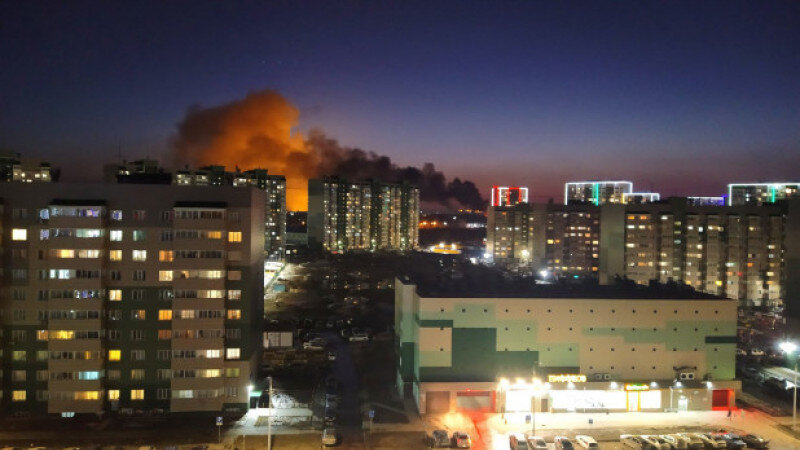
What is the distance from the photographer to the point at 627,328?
30.4 m

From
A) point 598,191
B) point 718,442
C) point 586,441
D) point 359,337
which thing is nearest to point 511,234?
point 598,191

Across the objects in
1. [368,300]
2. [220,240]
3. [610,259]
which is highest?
[220,240]

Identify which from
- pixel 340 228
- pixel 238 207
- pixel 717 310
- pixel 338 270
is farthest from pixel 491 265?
pixel 238 207

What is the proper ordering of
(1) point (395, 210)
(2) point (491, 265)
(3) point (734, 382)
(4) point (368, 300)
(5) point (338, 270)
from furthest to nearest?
(1) point (395, 210), (2) point (491, 265), (5) point (338, 270), (4) point (368, 300), (3) point (734, 382)

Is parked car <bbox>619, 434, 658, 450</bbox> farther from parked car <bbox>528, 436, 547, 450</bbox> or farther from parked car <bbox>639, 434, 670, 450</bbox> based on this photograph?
parked car <bbox>528, 436, 547, 450</bbox>

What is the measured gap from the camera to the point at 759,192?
106312 mm

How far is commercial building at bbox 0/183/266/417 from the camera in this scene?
1046 inches

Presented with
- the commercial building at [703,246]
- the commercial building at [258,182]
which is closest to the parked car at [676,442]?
the commercial building at [258,182]

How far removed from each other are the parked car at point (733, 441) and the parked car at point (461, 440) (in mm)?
12111

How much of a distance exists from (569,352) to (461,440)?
8.92m

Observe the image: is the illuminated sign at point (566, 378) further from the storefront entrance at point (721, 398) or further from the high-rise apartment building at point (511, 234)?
the high-rise apartment building at point (511, 234)

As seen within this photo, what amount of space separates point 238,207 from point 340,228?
102 meters

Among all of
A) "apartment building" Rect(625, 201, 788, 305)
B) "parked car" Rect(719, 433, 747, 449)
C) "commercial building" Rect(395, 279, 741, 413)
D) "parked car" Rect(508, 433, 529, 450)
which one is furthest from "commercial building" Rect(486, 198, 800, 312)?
"parked car" Rect(508, 433, 529, 450)

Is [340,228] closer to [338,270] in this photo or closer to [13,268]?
[338,270]
